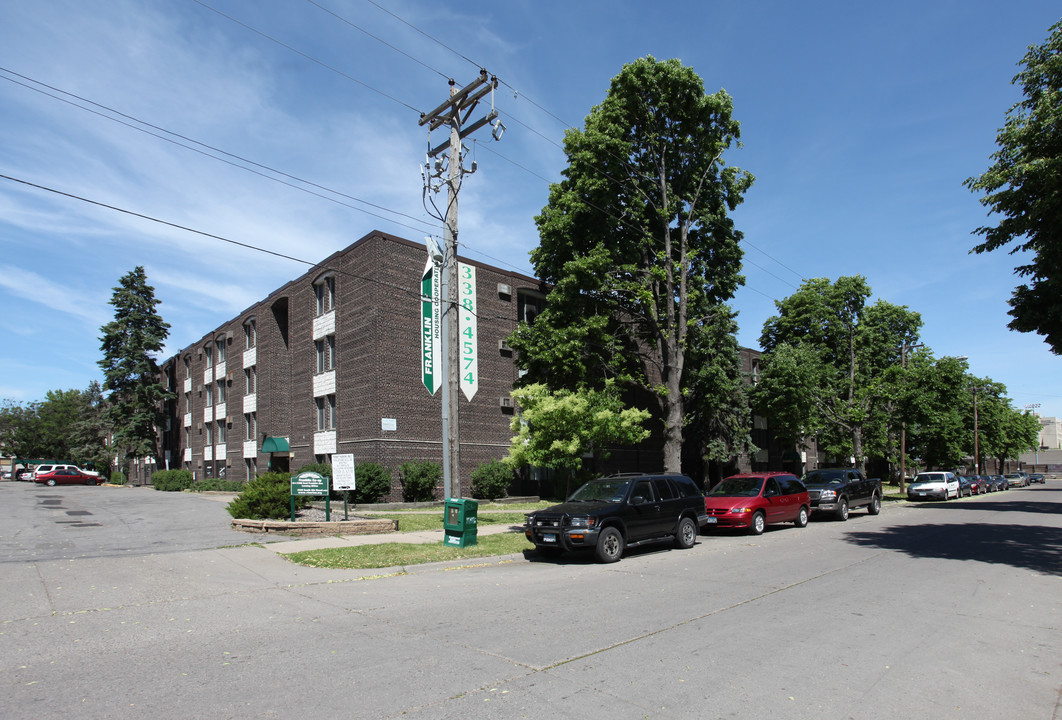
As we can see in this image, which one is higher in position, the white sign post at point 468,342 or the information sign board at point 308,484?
the white sign post at point 468,342

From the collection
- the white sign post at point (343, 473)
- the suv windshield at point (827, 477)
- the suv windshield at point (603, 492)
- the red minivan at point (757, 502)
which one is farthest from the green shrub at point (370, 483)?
the suv windshield at point (827, 477)

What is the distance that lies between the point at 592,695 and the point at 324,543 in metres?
10.5

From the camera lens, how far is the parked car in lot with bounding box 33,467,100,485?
166 ft

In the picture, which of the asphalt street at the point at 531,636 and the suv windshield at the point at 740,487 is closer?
the asphalt street at the point at 531,636

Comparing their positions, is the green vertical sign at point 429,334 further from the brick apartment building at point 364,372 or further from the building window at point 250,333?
the building window at point 250,333

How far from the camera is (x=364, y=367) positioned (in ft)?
89.8

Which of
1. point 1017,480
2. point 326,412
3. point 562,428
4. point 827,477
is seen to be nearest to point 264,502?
point 562,428

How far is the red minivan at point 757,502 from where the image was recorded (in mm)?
17391

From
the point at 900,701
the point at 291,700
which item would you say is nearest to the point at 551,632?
the point at 291,700

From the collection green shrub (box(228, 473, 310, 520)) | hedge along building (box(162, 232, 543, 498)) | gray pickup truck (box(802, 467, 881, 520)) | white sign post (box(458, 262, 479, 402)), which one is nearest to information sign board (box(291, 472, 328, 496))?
green shrub (box(228, 473, 310, 520))

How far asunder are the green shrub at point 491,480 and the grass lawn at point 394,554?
13.3 metres

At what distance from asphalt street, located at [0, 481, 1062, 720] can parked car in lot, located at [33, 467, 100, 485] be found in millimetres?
46758

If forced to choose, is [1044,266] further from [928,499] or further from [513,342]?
[928,499]

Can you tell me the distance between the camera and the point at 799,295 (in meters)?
40.8
